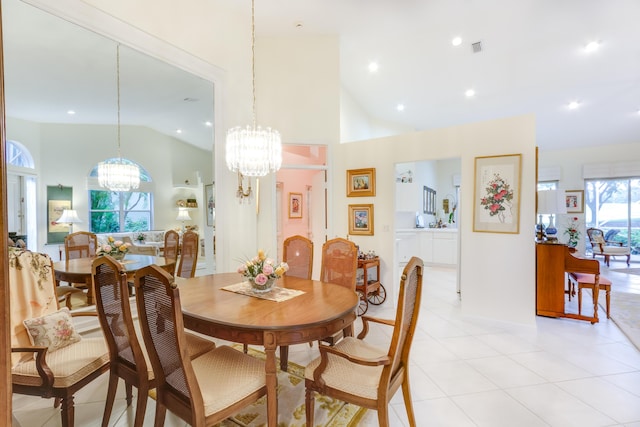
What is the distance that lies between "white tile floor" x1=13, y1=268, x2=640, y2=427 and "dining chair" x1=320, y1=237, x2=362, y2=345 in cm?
77

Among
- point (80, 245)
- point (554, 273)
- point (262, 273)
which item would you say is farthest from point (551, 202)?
point (80, 245)

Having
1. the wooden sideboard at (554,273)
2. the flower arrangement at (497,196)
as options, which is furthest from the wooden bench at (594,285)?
the flower arrangement at (497,196)

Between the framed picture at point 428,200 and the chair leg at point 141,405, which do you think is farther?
the framed picture at point 428,200

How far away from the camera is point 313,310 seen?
1816mm

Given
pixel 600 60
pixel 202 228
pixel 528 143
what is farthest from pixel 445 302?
pixel 600 60

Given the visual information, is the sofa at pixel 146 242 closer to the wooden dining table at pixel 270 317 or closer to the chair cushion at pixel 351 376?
the wooden dining table at pixel 270 317

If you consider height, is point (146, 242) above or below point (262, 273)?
above

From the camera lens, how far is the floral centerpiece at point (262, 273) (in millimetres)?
2080

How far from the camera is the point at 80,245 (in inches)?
104

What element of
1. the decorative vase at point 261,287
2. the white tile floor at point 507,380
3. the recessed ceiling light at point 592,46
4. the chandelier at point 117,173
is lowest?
the white tile floor at point 507,380

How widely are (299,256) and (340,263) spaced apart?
47cm

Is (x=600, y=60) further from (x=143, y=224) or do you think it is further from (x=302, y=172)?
(x=143, y=224)

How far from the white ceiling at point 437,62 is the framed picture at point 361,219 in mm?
2249

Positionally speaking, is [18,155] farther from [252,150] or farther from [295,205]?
[295,205]
